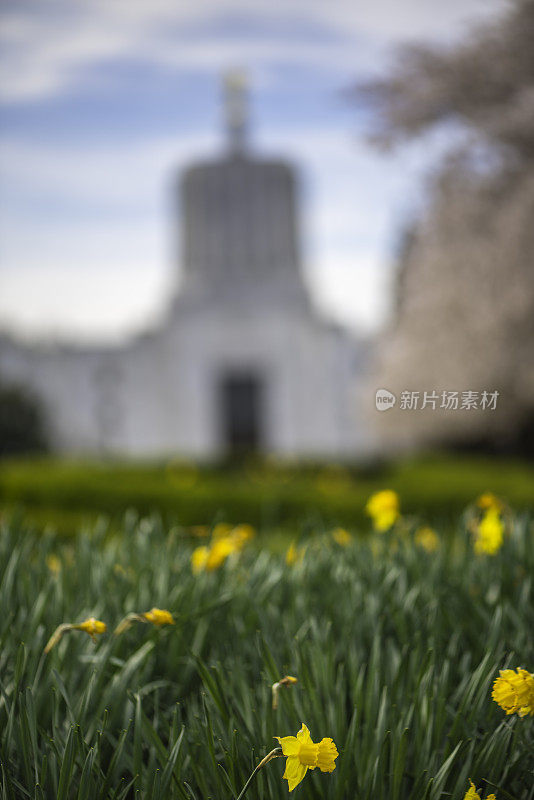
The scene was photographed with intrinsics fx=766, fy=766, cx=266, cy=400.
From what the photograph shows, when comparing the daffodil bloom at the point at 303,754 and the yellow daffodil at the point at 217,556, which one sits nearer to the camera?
the daffodil bloom at the point at 303,754

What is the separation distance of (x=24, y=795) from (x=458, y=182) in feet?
19.1

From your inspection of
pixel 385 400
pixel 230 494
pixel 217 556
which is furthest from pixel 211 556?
pixel 230 494

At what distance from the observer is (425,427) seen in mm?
9461

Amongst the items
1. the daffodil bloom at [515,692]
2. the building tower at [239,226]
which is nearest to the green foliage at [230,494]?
the daffodil bloom at [515,692]

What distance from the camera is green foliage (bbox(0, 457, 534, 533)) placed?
5.57 m

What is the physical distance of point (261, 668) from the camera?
1.76 metres

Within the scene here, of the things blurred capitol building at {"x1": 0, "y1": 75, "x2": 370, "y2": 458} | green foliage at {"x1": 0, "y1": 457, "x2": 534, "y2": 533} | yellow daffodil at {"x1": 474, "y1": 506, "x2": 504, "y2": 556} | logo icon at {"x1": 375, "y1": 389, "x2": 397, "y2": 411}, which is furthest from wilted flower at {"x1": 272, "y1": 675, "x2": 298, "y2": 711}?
blurred capitol building at {"x1": 0, "y1": 75, "x2": 370, "y2": 458}

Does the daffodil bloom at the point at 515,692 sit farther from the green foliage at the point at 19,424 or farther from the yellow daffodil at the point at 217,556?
the green foliage at the point at 19,424

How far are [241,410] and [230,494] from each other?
33.0 feet

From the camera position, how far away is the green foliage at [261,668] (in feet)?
4.30

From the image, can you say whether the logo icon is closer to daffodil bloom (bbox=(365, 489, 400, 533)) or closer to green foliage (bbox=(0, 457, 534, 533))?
daffodil bloom (bbox=(365, 489, 400, 533))

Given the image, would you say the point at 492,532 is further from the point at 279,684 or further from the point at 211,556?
the point at 279,684

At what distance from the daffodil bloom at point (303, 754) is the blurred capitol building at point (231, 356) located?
46.0 ft

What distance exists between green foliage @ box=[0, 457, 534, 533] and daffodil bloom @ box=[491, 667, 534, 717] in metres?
3.73
